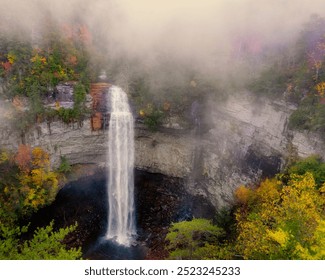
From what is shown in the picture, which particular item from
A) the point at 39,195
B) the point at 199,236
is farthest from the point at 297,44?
the point at 39,195

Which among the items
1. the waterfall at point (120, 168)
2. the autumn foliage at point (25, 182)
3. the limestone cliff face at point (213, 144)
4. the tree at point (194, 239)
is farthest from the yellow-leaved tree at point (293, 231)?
the autumn foliage at point (25, 182)

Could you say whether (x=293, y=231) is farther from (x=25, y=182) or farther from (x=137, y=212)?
(x=25, y=182)

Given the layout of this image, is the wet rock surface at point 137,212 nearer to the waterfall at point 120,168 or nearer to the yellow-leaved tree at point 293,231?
the waterfall at point 120,168

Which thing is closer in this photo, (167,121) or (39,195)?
(39,195)

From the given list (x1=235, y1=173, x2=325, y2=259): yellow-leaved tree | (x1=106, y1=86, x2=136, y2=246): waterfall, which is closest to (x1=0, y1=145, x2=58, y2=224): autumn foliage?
(x1=106, y1=86, x2=136, y2=246): waterfall

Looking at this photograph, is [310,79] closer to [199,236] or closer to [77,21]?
[199,236]

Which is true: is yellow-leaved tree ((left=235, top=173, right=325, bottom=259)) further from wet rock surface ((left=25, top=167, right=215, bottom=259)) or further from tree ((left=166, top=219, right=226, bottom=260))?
wet rock surface ((left=25, top=167, right=215, bottom=259))

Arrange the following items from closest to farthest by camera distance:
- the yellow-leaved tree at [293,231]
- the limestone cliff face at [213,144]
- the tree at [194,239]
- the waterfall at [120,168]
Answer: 1. the yellow-leaved tree at [293,231]
2. the tree at [194,239]
3. the limestone cliff face at [213,144]
4. the waterfall at [120,168]
